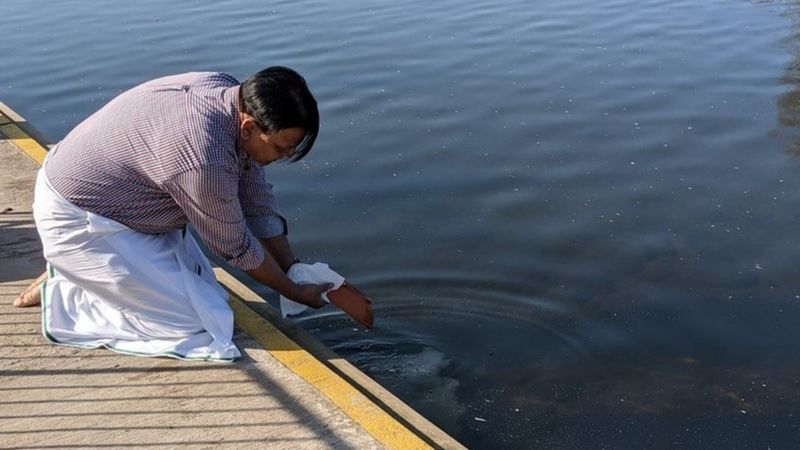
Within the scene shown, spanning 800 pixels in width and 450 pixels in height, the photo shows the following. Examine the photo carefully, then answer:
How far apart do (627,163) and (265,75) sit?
4.74 metres

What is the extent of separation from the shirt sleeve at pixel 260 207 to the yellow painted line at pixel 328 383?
0.44 meters

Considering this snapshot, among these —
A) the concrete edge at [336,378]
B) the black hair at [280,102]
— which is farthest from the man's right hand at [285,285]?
the black hair at [280,102]

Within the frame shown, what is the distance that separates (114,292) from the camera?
4699mm

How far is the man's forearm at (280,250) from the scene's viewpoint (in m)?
5.07

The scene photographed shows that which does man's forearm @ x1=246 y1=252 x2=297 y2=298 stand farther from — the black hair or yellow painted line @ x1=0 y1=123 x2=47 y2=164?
yellow painted line @ x1=0 y1=123 x2=47 y2=164

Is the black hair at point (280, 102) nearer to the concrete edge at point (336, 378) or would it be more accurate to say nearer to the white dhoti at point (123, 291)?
the white dhoti at point (123, 291)

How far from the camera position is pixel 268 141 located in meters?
4.15

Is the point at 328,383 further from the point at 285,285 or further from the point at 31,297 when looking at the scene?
the point at 31,297

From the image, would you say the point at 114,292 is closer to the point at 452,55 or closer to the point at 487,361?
the point at 487,361

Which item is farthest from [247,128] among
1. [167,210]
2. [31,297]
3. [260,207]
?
[31,297]

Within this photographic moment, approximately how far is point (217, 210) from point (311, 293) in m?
0.75

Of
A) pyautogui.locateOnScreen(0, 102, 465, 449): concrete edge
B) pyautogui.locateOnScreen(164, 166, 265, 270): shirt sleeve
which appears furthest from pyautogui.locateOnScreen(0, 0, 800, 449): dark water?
pyautogui.locateOnScreen(164, 166, 265, 270): shirt sleeve

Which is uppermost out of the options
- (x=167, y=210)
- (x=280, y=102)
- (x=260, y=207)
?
(x=280, y=102)

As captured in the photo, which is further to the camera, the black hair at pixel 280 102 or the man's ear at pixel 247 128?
the man's ear at pixel 247 128
